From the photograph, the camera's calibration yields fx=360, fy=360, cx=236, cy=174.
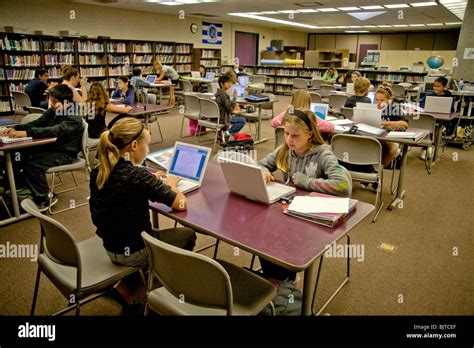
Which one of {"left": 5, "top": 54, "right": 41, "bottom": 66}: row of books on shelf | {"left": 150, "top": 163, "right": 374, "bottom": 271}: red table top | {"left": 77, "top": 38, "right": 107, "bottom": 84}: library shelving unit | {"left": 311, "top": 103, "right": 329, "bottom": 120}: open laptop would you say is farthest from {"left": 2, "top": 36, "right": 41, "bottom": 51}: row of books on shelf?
{"left": 150, "top": 163, "right": 374, "bottom": 271}: red table top

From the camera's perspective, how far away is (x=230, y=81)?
597cm

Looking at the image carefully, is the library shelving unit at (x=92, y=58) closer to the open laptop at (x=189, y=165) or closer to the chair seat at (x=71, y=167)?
the chair seat at (x=71, y=167)

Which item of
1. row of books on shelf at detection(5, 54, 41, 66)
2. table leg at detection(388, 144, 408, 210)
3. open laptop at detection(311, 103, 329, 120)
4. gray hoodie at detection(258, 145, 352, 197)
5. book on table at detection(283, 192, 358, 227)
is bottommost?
table leg at detection(388, 144, 408, 210)

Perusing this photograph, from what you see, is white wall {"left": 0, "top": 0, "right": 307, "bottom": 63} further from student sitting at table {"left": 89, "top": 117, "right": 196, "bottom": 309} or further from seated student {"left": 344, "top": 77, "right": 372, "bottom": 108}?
student sitting at table {"left": 89, "top": 117, "right": 196, "bottom": 309}

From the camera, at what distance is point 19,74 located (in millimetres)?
8422

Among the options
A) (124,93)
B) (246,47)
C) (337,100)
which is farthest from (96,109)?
(246,47)

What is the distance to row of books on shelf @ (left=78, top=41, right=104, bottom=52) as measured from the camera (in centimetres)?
945

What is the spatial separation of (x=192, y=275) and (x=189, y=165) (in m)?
0.97

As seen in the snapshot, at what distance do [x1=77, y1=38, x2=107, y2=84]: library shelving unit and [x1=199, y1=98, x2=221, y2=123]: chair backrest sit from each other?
539cm

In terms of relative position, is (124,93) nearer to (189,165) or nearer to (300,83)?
(189,165)

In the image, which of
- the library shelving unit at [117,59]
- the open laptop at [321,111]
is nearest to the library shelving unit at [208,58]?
the library shelving unit at [117,59]

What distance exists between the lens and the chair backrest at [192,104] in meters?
6.09
